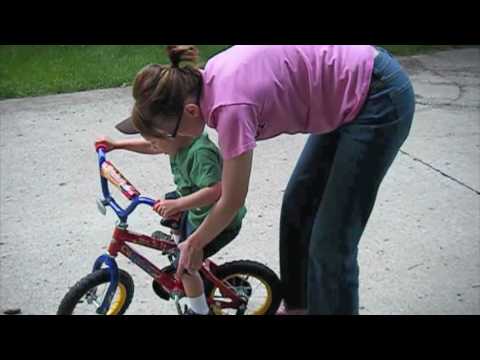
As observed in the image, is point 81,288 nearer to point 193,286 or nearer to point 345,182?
point 193,286

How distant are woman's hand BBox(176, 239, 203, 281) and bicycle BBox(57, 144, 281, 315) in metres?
0.21

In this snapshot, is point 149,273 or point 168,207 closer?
point 168,207

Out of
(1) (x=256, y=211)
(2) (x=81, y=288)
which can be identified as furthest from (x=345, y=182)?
(1) (x=256, y=211)

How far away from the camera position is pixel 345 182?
191cm

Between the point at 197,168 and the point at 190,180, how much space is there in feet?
0.30

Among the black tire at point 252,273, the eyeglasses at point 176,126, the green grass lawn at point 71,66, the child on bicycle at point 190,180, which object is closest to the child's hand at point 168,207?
the child on bicycle at point 190,180

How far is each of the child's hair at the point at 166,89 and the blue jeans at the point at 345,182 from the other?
20.1 inches

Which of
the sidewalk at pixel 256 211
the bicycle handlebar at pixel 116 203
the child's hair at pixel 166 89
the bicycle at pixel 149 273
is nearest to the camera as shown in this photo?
the child's hair at pixel 166 89

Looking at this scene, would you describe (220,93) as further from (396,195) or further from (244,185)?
(396,195)

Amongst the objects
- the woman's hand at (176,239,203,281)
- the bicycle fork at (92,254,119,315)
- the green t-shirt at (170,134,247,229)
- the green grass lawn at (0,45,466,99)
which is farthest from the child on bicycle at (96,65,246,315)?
the green grass lawn at (0,45,466,99)

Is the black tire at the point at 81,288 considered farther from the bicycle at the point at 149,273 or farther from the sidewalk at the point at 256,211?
the sidewalk at the point at 256,211

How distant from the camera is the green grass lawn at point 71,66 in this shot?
578 centimetres

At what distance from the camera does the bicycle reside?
7.16 ft
